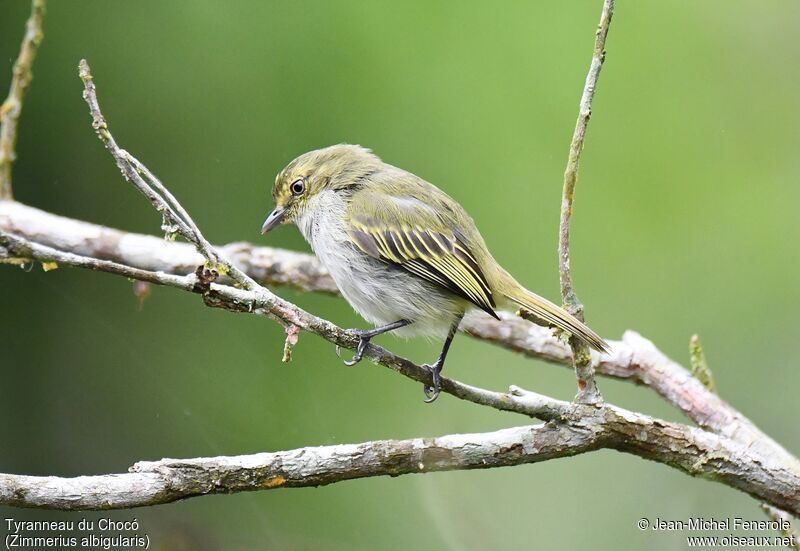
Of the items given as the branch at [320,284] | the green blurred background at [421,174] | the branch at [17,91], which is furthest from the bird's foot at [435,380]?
the green blurred background at [421,174]

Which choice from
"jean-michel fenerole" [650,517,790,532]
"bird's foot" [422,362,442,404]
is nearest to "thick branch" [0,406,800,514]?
"bird's foot" [422,362,442,404]

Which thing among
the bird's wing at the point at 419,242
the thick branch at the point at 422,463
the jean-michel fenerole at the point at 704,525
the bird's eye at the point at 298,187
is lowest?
the thick branch at the point at 422,463

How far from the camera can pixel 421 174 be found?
7668 mm

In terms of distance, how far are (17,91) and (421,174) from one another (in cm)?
366

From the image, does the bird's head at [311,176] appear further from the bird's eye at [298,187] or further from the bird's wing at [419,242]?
the bird's wing at [419,242]

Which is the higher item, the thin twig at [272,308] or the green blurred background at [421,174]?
the green blurred background at [421,174]

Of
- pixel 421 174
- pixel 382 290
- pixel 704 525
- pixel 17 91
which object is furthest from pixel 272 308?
pixel 421 174

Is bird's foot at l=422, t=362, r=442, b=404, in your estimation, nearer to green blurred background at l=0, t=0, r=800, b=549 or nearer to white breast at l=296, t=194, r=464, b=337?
white breast at l=296, t=194, r=464, b=337

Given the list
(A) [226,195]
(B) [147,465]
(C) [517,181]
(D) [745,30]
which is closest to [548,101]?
(C) [517,181]

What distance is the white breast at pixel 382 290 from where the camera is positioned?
4.05 metres

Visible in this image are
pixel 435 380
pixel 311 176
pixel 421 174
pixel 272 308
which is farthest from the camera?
pixel 421 174

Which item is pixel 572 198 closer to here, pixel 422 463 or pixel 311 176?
pixel 422 463

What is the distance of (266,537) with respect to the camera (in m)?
6.02

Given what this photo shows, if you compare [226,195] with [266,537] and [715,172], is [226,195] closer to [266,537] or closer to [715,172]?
[266,537]
